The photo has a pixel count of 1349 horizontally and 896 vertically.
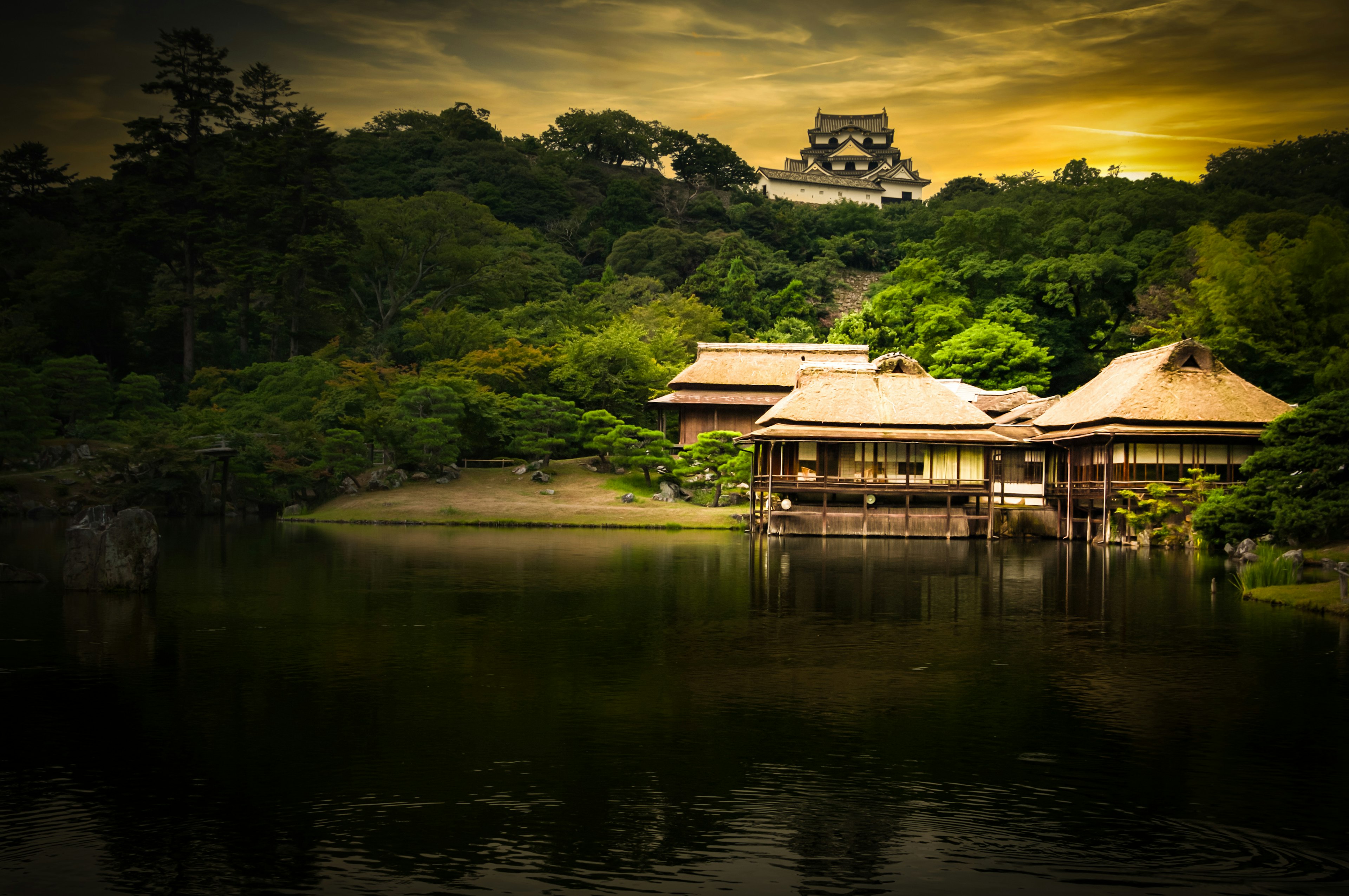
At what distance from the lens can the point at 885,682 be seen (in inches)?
480

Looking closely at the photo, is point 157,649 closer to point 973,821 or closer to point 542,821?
point 542,821

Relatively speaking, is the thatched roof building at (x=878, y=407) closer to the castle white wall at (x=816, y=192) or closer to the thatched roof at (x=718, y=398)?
the thatched roof at (x=718, y=398)

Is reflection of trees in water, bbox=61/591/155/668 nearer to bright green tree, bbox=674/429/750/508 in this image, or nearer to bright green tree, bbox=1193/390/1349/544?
bright green tree, bbox=1193/390/1349/544

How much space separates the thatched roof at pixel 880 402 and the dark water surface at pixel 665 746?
61.4 feet

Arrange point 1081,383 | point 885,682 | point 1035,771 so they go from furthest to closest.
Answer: point 1081,383 → point 885,682 → point 1035,771

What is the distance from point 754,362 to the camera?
50.7 meters

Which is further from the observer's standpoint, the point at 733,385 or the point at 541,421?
the point at 733,385

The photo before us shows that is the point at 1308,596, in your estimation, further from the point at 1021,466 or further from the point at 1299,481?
the point at 1021,466

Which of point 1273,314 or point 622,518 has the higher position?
point 1273,314

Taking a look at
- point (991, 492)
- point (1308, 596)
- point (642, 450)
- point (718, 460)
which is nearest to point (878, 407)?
point (991, 492)

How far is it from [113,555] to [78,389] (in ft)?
104

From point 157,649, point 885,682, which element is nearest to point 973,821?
point 885,682

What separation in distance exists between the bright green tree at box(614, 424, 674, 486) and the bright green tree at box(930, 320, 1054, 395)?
Answer: 14836 millimetres

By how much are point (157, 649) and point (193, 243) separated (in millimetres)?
48454
